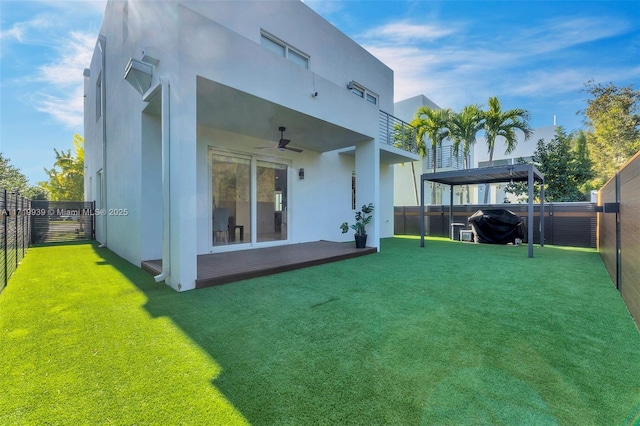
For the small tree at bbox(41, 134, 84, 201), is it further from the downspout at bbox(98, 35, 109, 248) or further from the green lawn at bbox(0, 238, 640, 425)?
the green lawn at bbox(0, 238, 640, 425)

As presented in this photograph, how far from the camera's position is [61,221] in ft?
34.4

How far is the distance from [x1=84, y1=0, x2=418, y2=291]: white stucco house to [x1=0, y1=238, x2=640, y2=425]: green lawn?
130cm

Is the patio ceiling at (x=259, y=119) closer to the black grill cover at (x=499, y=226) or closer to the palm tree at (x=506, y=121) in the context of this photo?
the black grill cover at (x=499, y=226)

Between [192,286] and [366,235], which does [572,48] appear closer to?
[366,235]

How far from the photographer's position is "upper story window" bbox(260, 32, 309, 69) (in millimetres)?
7355

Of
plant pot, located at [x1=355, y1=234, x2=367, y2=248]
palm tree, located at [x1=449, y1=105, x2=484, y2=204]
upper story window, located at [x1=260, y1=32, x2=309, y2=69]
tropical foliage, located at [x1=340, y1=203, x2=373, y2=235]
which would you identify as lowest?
plant pot, located at [x1=355, y1=234, x2=367, y2=248]

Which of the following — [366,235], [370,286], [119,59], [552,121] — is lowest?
[370,286]

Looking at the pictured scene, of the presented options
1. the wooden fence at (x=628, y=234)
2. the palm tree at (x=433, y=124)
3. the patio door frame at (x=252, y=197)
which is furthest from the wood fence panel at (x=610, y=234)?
the palm tree at (x=433, y=124)

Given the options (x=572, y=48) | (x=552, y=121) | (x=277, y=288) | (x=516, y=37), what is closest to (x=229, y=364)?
(x=277, y=288)

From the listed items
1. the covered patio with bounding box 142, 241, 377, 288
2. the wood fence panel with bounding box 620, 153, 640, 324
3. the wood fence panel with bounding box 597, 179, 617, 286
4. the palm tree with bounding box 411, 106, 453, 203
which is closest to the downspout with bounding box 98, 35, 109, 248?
the covered patio with bounding box 142, 241, 377, 288

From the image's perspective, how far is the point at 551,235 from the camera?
9.62 m

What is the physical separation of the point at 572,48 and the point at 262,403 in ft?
57.9

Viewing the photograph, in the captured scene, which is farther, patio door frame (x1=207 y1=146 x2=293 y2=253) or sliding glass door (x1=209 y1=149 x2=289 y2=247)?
sliding glass door (x1=209 y1=149 x2=289 y2=247)

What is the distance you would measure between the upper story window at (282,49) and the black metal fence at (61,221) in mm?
8960
